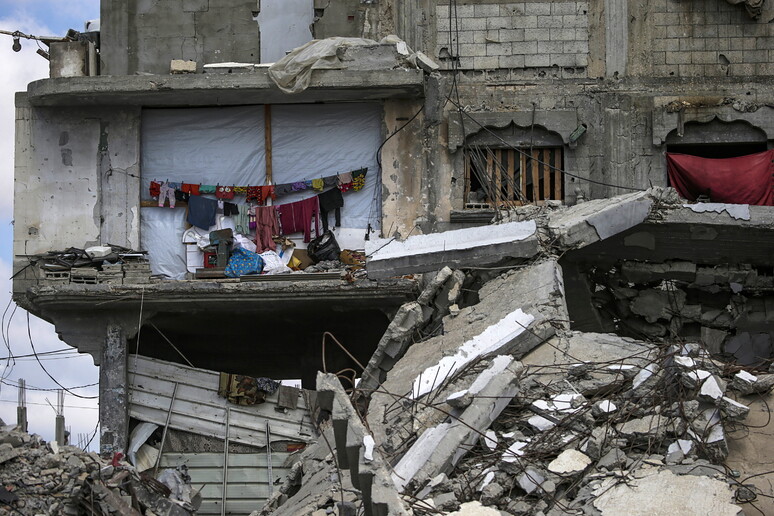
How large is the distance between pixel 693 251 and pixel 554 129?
658 cm

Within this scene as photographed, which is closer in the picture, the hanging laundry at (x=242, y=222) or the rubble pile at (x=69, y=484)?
the rubble pile at (x=69, y=484)

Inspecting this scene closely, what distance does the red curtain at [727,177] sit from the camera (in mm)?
20125

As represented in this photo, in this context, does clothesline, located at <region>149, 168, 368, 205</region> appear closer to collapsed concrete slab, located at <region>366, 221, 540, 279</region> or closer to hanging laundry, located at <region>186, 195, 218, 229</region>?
hanging laundry, located at <region>186, 195, 218, 229</region>

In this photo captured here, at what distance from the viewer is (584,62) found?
68.4 ft

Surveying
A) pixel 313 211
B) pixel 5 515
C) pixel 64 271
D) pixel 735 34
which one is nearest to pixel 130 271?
pixel 64 271

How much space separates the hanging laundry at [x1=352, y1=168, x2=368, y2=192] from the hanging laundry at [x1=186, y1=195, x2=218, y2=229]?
2.26 metres

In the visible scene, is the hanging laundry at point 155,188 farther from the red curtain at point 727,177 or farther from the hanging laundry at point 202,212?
the red curtain at point 727,177

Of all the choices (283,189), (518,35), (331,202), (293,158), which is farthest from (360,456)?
(518,35)

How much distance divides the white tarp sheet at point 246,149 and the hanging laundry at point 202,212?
30cm

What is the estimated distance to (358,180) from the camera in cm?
2062

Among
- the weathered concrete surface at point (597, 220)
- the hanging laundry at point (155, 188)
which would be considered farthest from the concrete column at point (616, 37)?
the hanging laundry at point (155, 188)

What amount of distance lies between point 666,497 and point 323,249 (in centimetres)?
1263

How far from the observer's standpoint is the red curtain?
792 inches

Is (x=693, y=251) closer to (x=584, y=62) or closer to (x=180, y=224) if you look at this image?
(x=584, y=62)
